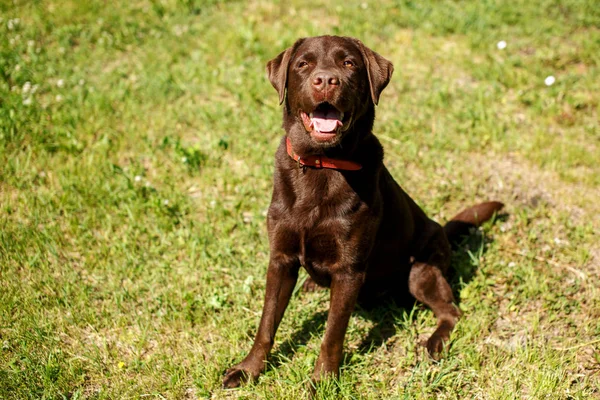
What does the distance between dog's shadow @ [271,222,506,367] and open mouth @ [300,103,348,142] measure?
52.5 inches

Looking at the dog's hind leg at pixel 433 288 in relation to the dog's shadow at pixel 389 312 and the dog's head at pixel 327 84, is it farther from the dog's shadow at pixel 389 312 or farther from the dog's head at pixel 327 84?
the dog's head at pixel 327 84

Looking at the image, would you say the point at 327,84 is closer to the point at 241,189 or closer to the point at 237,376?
the point at 237,376

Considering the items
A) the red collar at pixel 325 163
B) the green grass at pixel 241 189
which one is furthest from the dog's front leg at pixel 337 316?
the red collar at pixel 325 163

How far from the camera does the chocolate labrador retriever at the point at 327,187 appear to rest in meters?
2.88

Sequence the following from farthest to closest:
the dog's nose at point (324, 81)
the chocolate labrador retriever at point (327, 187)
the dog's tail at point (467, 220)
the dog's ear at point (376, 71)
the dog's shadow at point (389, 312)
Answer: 1. the dog's tail at point (467, 220)
2. the dog's shadow at point (389, 312)
3. the dog's ear at point (376, 71)
4. the chocolate labrador retriever at point (327, 187)
5. the dog's nose at point (324, 81)

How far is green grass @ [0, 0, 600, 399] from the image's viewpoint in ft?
10.7

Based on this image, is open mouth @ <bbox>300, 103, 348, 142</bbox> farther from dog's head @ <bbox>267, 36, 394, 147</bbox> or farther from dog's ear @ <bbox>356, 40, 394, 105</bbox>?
dog's ear @ <bbox>356, 40, 394, 105</bbox>

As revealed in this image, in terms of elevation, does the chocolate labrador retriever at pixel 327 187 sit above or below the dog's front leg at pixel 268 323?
above

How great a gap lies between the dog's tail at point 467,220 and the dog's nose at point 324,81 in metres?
1.81

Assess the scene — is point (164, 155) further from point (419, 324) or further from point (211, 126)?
point (419, 324)

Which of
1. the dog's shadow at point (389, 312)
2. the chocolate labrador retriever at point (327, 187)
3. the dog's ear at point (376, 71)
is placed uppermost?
the dog's ear at point (376, 71)

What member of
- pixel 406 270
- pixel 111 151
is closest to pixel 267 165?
pixel 111 151

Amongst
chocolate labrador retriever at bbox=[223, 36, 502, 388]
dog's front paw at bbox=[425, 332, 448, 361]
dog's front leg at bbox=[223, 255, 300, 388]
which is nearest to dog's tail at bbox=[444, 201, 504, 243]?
dog's front paw at bbox=[425, 332, 448, 361]

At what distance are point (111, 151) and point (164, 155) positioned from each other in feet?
1.49
